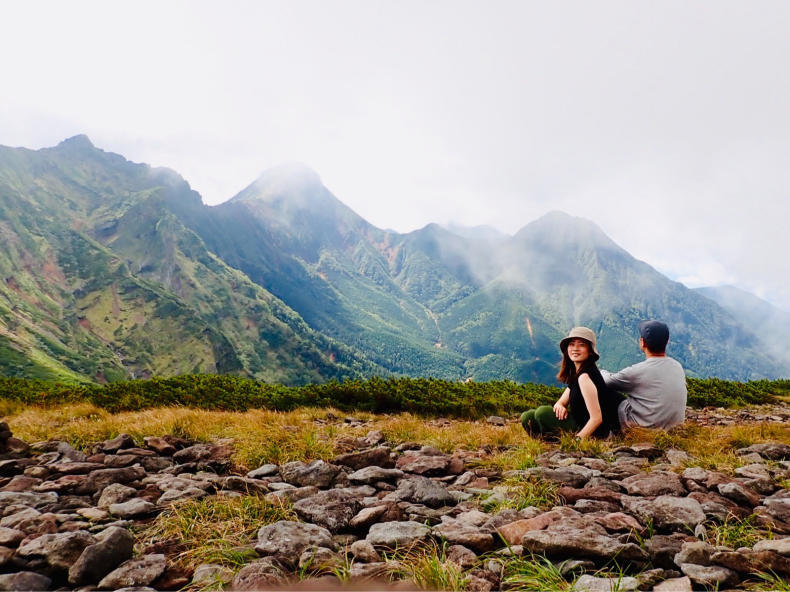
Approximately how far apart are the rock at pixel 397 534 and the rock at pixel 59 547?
2127 mm

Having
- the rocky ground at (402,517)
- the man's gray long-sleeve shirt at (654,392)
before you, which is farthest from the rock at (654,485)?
the man's gray long-sleeve shirt at (654,392)

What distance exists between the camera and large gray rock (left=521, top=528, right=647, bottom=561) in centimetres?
296

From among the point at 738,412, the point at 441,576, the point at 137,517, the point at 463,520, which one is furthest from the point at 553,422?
the point at 738,412

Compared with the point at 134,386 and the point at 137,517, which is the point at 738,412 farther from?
the point at 134,386

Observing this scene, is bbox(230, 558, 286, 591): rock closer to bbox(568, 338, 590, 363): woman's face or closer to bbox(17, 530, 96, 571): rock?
bbox(17, 530, 96, 571): rock

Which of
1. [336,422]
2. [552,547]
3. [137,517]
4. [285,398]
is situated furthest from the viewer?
[285,398]

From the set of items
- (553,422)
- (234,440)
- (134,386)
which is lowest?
(134,386)

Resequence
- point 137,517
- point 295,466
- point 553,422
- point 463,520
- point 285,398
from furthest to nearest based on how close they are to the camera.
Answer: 1. point 285,398
2. point 553,422
3. point 295,466
4. point 137,517
5. point 463,520

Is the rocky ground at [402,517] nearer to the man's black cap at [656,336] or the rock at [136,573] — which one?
the rock at [136,573]

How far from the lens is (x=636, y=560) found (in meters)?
3.02

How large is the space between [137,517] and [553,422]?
642cm

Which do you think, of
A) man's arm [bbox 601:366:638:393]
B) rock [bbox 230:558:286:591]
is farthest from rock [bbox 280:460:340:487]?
man's arm [bbox 601:366:638:393]

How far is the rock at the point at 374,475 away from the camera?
17.1 feet

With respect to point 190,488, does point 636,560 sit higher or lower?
higher
